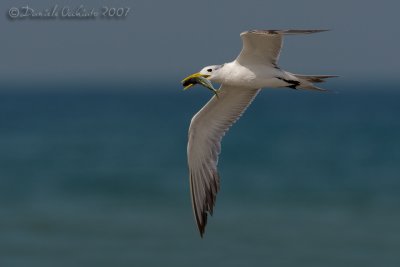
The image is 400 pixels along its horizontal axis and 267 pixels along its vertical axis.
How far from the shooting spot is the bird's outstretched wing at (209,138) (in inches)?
628

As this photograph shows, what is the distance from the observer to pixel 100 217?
39.5 m

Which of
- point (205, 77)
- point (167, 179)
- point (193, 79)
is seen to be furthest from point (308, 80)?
point (167, 179)

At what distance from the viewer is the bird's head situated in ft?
48.4

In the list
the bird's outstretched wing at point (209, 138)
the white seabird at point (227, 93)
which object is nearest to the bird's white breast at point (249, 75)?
the white seabird at point (227, 93)

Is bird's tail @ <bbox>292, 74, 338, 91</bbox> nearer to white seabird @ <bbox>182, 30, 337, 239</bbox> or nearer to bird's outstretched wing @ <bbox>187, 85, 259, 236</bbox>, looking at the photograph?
white seabird @ <bbox>182, 30, 337, 239</bbox>

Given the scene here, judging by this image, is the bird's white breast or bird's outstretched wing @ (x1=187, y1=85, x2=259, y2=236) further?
bird's outstretched wing @ (x1=187, y1=85, x2=259, y2=236)

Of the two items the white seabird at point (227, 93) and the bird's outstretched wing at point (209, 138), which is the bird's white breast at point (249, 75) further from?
the bird's outstretched wing at point (209, 138)

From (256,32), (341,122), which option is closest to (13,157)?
(341,122)

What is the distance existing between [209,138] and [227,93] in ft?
2.78

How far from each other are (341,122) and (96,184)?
50.3m

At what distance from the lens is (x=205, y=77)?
14.8m

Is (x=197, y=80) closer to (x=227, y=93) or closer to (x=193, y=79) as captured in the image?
(x=193, y=79)

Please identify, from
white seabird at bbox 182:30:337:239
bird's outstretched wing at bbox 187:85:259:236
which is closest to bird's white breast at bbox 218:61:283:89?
white seabird at bbox 182:30:337:239

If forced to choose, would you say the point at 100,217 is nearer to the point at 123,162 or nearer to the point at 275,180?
the point at 275,180
